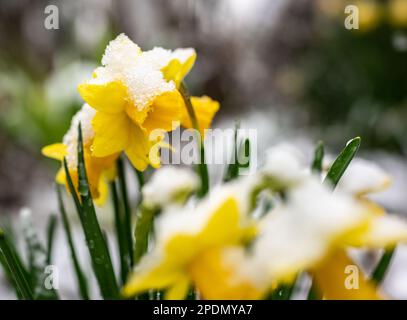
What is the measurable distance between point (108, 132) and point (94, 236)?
8 cm

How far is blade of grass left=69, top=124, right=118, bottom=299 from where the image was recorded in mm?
430

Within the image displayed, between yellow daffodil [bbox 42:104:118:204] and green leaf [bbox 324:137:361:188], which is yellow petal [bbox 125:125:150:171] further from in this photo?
green leaf [bbox 324:137:361:188]

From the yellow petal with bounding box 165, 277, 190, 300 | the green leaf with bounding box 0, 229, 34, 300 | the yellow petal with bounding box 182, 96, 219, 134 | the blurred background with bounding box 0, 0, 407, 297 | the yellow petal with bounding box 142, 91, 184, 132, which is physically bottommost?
the blurred background with bounding box 0, 0, 407, 297

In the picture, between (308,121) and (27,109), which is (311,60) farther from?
(27,109)

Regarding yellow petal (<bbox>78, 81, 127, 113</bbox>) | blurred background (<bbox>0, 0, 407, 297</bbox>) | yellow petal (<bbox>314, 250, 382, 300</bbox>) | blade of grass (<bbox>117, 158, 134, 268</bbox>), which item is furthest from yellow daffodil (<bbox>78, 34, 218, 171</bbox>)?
blurred background (<bbox>0, 0, 407, 297</bbox>)

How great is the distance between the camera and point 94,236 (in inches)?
17.4

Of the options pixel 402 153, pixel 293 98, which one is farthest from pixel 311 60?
pixel 402 153

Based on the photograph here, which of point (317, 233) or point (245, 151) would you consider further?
point (245, 151)

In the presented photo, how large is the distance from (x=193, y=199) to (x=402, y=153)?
2.07 m

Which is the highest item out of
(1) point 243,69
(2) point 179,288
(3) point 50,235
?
(2) point 179,288

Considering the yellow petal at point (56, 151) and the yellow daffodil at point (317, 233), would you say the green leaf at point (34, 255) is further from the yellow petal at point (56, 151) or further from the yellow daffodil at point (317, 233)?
the yellow daffodil at point (317, 233)

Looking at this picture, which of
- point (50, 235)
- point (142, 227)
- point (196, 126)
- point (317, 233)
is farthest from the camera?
point (50, 235)

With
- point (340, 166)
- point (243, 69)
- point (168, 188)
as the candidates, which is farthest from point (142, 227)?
point (243, 69)

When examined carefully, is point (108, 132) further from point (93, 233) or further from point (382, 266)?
point (382, 266)
